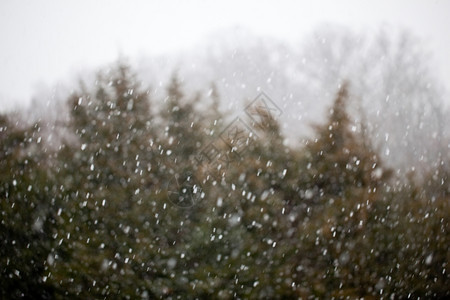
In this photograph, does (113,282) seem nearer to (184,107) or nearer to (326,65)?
(184,107)

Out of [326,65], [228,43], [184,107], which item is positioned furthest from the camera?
[228,43]

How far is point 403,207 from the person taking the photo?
3.53m

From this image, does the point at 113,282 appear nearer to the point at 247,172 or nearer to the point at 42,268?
the point at 42,268

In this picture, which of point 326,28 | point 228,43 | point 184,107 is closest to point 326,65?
point 326,28

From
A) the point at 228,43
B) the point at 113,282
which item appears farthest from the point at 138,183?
the point at 228,43

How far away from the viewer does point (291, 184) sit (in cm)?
362

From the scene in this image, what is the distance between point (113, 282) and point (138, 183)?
1.02m

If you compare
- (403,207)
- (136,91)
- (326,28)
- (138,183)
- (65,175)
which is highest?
(326,28)

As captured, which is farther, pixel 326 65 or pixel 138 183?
pixel 326 65

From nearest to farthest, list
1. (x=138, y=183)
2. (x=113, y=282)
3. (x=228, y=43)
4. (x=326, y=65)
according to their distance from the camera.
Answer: (x=113, y=282) → (x=138, y=183) → (x=326, y=65) → (x=228, y=43)

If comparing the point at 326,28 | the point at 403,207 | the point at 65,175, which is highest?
the point at 326,28

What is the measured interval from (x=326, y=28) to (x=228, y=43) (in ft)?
23.5

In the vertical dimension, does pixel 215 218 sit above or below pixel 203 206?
below

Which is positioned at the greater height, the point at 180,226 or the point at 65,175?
the point at 65,175
